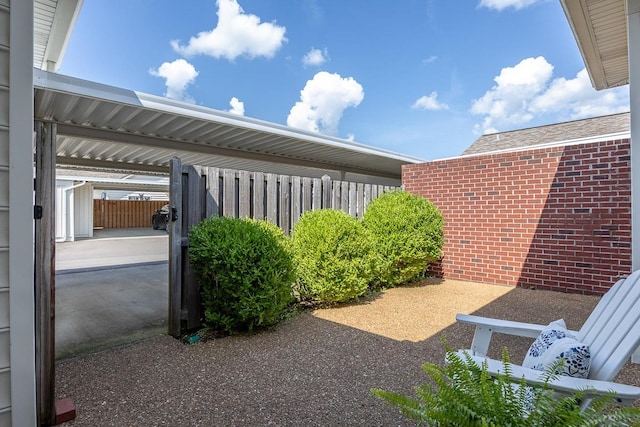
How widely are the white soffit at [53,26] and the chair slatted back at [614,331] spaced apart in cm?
534

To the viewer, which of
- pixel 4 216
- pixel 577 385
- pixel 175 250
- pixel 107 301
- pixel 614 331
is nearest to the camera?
pixel 577 385

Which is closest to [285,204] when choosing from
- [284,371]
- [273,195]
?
[273,195]

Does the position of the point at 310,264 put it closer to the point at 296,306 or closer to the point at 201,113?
the point at 296,306

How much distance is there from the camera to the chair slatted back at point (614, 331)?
1.66 m

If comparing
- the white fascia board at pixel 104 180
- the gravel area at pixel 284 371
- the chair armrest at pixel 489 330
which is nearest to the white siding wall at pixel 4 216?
the gravel area at pixel 284 371

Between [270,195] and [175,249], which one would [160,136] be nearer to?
[270,195]

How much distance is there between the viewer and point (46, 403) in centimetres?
206

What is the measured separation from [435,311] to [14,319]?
409cm

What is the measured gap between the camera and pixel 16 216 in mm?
1693

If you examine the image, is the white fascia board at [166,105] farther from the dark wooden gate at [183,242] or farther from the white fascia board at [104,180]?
the white fascia board at [104,180]

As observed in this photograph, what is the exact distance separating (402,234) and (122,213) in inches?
863

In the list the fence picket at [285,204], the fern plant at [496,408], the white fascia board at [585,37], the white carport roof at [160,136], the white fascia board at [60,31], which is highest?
the white fascia board at [60,31]

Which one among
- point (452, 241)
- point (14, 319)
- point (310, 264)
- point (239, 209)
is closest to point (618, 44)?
point (452, 241)

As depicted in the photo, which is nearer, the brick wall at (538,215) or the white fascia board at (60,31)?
the white fascia board at (60,31)
